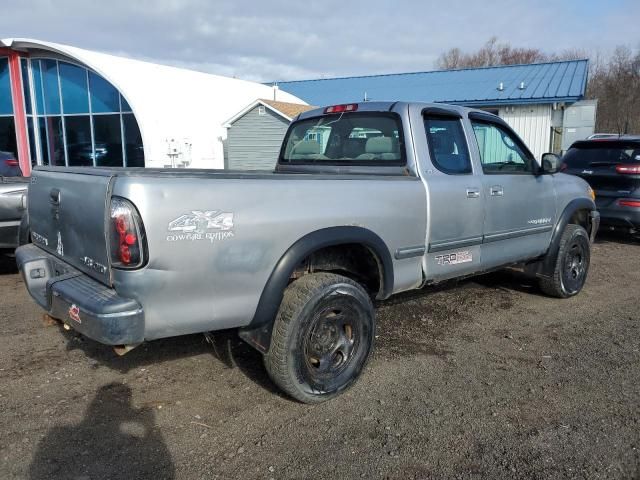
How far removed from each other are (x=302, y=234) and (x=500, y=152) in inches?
105

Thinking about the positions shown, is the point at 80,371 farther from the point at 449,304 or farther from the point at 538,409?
the point at 449,304

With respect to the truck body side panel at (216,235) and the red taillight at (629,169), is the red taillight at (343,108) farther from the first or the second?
the red taillight at (629,169)

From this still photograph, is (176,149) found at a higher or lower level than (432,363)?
higher

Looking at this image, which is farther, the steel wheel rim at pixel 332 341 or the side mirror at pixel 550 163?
the side mirror at pixel 550 163

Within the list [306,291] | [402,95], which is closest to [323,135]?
[306,291]

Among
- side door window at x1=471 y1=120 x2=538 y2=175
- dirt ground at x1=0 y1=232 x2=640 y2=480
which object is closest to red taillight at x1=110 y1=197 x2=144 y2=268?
dirt ground at x1=0 y1=232 x2=640 y2=480

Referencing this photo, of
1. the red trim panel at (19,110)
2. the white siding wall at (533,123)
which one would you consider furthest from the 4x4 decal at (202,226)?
the white siding wall at (533,123)

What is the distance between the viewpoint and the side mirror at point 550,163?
5078mm

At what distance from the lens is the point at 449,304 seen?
18.6 feet

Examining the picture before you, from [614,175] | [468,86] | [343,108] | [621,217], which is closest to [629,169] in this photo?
[614,175]

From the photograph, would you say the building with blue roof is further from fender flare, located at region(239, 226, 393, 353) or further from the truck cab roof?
fender flare, located at region(239, 226, 393, 353)

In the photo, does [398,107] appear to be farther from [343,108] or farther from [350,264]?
[350,264]

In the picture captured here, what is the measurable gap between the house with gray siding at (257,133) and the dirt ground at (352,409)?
15.3 meters

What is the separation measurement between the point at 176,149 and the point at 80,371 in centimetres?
1550
